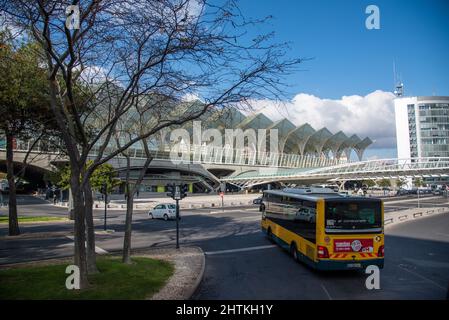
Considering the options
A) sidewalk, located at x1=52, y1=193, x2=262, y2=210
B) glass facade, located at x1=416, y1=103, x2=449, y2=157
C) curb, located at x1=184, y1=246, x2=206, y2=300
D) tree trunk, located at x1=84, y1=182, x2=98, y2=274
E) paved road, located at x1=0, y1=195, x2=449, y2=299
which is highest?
glass facade, located at x1=416, y1=103, x2=449, y2=157

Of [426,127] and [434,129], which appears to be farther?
[426,127]

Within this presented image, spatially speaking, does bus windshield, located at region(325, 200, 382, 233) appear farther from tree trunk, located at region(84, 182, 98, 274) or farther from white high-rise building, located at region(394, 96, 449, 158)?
white high-rise building, located at region(394, 96, 449, 158)

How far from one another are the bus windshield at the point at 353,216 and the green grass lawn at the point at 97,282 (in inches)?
202

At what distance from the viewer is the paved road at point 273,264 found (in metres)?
8.96

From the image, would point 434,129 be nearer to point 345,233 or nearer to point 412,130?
point 412,130

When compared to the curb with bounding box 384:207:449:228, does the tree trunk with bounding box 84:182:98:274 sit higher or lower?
higher

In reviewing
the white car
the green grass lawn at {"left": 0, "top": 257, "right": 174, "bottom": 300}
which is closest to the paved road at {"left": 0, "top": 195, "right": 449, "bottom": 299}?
the green grass lawn at {"left": 0, "top": 257, "right": 174, "bottom": 300}

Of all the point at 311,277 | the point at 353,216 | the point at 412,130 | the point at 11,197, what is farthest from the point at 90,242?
the point at 412,130

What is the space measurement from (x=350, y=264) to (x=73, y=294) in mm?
7499

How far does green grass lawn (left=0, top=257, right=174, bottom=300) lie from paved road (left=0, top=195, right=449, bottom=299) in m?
1.39

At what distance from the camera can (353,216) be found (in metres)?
10.5

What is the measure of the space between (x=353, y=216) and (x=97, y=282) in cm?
746

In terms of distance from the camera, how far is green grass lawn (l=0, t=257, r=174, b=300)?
7848mm
